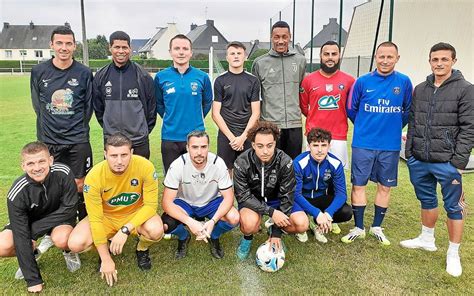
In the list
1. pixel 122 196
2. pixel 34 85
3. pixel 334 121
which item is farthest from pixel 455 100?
pixel 34 85

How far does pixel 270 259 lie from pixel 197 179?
2.95 feet

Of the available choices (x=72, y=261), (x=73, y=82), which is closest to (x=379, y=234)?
(x=72, y=261)

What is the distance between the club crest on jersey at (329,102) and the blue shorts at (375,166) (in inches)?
18.9

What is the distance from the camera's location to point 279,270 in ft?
10.2

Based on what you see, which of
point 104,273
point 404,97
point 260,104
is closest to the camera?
point 104,273

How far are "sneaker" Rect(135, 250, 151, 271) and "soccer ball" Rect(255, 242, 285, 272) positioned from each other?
88cm

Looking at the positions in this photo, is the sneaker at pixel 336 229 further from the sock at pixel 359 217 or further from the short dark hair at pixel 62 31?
the short dark hair at pixel 62 31

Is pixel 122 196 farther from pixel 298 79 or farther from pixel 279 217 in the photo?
pixel 298 79

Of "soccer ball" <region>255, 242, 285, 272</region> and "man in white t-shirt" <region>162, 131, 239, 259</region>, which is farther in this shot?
"man in white t-shirt" <region>162, 131, 239, 259</region>

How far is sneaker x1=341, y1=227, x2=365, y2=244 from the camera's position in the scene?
11.9 ft

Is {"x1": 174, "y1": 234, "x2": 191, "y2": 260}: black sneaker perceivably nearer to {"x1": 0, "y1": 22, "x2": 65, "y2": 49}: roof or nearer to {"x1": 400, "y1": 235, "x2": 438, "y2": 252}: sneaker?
{"x1": 400, "y1": 235, "x2": 438, "y2": 252}: sneaker

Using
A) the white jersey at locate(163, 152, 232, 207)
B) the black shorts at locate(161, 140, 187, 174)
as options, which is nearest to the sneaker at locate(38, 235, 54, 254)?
the white jersey at locate(163, 152, 232, 207)

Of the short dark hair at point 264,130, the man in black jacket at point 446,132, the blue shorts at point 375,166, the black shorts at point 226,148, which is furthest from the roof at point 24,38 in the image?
the man in black jacket at point 446,132

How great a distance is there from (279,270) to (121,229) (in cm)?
128
